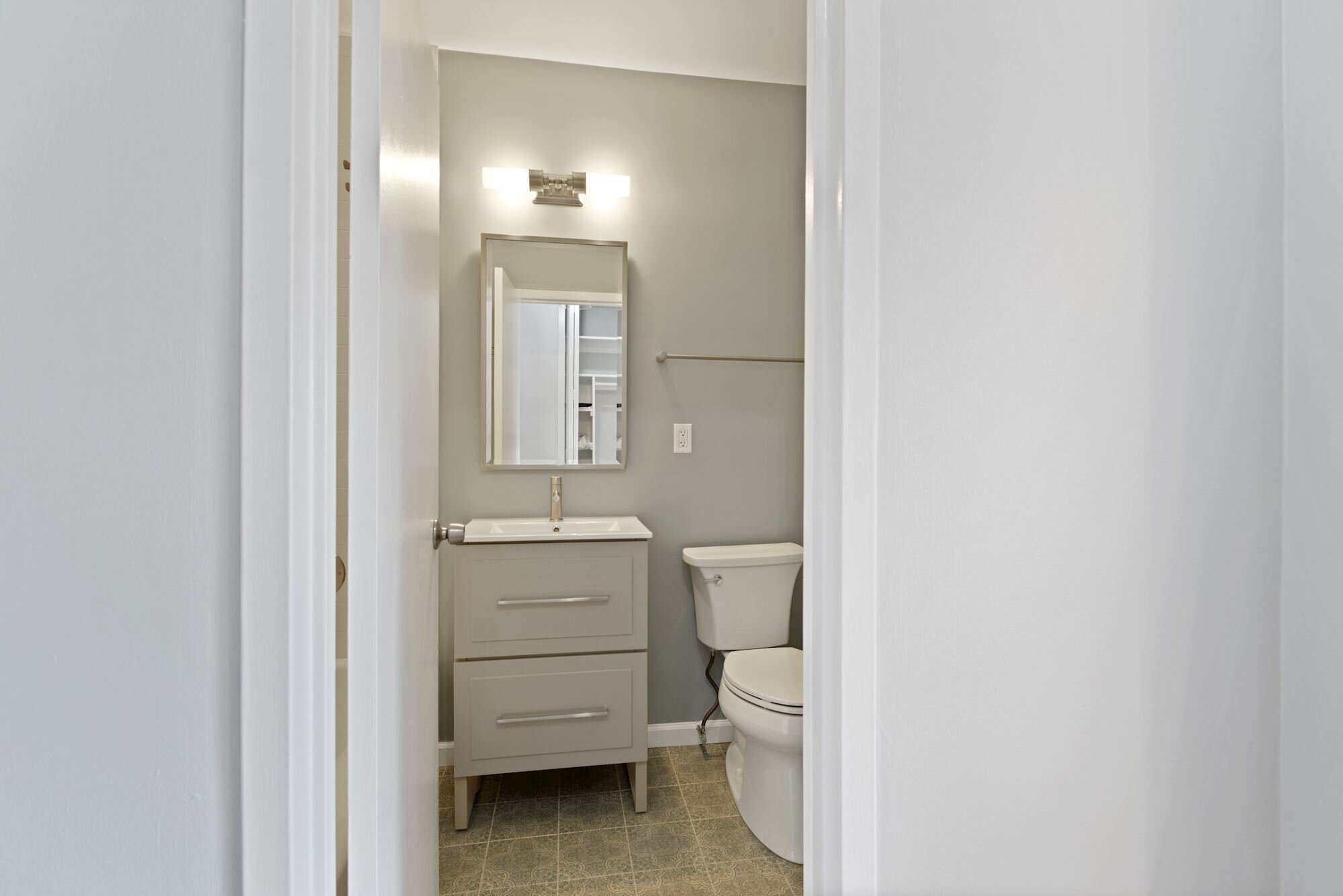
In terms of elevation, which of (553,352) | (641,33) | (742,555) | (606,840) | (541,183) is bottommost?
(606,840)

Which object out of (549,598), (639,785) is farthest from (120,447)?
(639,785)

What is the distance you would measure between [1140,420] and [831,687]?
0.61m

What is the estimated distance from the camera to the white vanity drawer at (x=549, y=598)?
72.2 inches

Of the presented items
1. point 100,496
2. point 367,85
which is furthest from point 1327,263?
point 100,496

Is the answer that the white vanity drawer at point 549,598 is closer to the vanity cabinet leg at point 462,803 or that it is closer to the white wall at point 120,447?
the vanity cabinet leg at point 462,803

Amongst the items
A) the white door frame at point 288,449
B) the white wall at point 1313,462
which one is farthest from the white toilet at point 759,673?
the white door frame at point 288,449

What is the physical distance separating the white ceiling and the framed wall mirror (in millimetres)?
652

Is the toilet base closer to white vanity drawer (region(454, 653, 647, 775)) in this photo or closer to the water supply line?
white vanity drawer (region(454, 653, 647, 775))

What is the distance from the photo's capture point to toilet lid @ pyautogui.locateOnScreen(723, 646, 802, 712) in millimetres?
1642

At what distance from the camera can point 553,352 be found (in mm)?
2213

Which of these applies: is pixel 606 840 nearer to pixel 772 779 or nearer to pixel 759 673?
pixel 772 779

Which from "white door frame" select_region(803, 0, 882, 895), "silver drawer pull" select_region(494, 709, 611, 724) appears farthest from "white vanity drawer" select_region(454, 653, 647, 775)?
"white door frame" select_region(803, 0, 882, 895)

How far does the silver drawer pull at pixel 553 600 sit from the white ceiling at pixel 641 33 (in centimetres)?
186

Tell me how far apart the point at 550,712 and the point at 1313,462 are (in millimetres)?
1836
